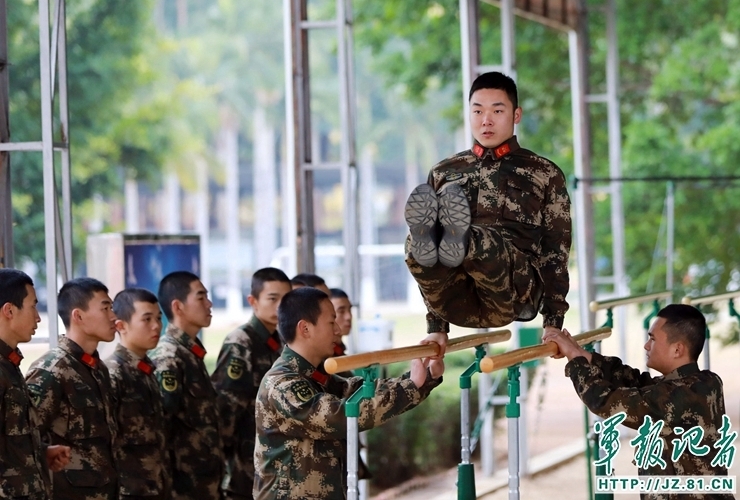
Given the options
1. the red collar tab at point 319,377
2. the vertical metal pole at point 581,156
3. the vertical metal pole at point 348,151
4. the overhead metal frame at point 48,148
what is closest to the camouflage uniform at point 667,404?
the red collar tab at point 319,377

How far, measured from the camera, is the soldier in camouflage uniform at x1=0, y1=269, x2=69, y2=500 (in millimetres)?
4066

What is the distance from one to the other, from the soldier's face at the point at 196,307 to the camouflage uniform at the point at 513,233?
5.33 feet

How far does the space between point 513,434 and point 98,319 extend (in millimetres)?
1871

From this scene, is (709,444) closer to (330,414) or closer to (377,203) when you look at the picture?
(330,414)

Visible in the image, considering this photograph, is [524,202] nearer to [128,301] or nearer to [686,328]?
[686,328]

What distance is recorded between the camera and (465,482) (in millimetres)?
→ 4301

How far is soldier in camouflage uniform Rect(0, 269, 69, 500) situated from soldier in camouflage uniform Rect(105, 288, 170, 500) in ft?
2.18

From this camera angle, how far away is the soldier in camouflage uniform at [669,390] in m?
4.22

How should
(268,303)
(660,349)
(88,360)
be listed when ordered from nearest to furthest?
(660,349) → (88,360) → (268,303)

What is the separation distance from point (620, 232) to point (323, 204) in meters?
29.7

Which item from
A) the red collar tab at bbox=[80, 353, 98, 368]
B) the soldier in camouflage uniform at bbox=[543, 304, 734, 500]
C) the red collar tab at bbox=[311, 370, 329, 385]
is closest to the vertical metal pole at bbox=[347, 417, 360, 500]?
the red collar tab at bbox=[311, 370, 329, 385]

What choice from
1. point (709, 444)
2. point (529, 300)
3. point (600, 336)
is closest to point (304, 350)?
point (529, 300)

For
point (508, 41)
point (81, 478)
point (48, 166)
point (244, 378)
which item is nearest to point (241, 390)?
point (244, 378)

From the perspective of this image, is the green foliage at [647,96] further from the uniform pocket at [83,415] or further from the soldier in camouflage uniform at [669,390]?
the uniform pocket at [83,415]
